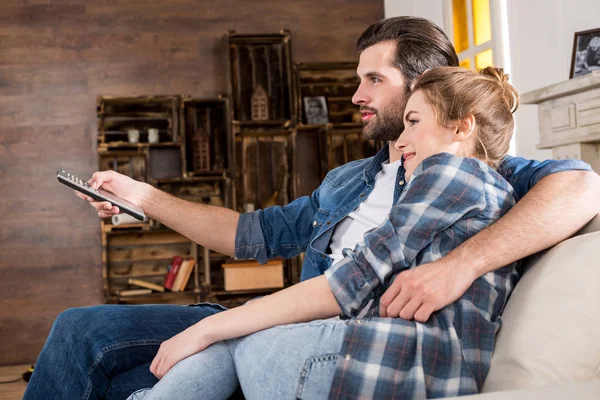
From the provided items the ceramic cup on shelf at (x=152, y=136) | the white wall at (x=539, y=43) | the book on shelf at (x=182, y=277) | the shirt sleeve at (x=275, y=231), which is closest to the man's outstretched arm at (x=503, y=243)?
the shirt sleeve at (x=275, y=231)

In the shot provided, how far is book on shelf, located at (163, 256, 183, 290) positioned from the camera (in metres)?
5.11

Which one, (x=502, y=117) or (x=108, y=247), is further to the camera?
(x=108, y=247)

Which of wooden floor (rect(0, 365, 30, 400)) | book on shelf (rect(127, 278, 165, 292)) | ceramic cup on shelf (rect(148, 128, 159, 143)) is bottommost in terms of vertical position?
wooden floor (rect(0, 365, 30, 400))

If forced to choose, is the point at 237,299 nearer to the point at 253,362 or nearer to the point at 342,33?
the point at 342,33

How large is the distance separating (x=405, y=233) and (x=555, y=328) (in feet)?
0.96

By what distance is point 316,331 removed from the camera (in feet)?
3.80

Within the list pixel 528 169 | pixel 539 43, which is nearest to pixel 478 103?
pixel 528 169

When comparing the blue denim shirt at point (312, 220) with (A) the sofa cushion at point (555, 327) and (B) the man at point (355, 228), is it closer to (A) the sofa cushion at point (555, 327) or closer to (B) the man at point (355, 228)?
(B) the man at point (355, 228)

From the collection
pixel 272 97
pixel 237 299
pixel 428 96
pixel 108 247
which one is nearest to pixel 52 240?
pixel 108 247

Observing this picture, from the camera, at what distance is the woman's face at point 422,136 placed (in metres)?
1.48

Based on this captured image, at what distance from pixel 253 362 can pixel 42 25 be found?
477 centimetres

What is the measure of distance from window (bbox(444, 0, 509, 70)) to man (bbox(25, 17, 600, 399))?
1919mm

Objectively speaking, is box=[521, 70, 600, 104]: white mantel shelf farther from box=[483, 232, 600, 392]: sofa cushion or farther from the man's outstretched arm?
box=[483, 232, 600, 392]: sofa cushion

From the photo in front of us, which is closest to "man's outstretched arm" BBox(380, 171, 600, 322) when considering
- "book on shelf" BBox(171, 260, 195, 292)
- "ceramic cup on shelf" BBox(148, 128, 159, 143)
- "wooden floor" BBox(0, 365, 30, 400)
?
"wooden floor" BBox(0, 365, 30, 400)
